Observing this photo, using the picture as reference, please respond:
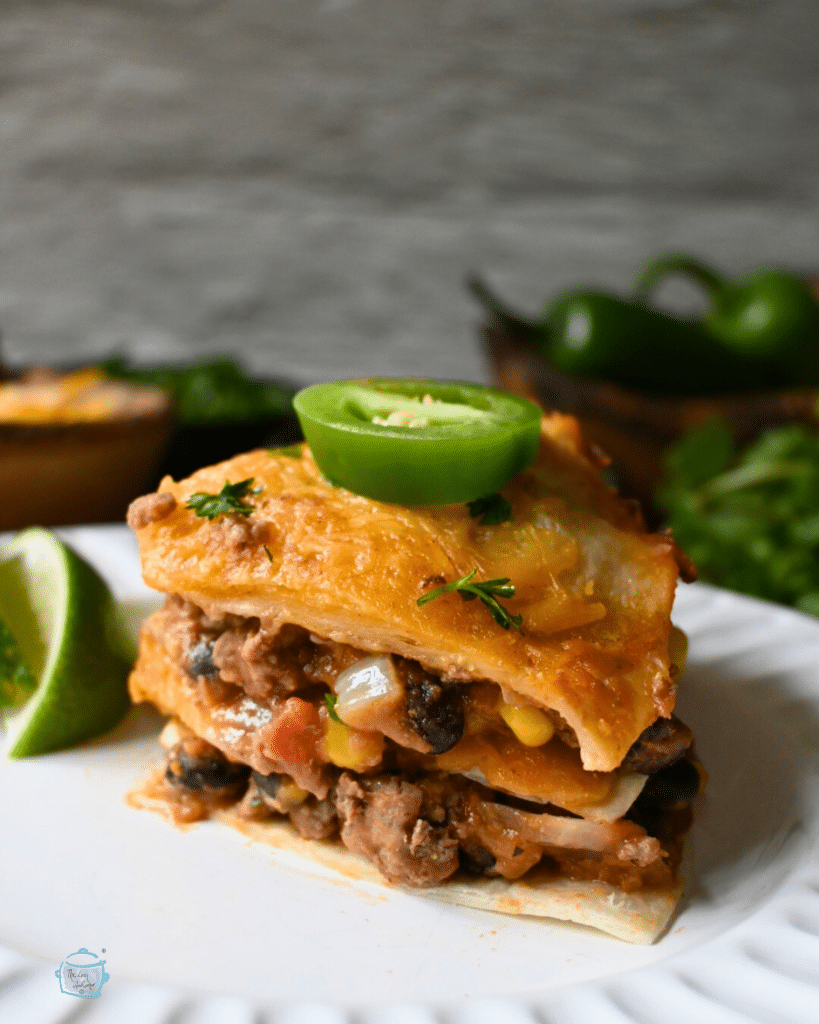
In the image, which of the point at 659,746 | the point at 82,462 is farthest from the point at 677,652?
the point at 82,462

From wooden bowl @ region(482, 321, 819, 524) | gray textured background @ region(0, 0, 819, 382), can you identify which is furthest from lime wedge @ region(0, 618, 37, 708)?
gray textured background @ region(0, 0, 819, 382)

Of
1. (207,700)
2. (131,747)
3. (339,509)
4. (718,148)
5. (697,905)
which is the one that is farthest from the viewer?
(718,148)

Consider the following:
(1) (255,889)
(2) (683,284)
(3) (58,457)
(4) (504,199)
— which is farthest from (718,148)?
(1) (255,889)

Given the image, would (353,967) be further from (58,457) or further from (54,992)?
(58,457)

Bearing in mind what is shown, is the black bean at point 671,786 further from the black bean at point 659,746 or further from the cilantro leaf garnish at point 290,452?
the cilantro leaf garnish at point 290,452

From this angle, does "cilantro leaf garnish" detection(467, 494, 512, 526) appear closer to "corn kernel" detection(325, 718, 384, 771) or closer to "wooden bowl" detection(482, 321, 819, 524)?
"corn kernel" detection(325, 718, 384, 771)

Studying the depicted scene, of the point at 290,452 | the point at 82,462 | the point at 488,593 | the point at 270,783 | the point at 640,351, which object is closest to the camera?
the point at 488,593
